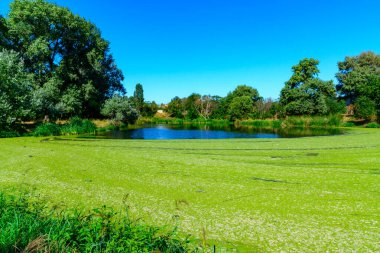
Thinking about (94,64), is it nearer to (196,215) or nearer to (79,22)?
(79,22)

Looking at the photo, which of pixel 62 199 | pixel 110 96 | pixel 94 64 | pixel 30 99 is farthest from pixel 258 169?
pixel 110 96

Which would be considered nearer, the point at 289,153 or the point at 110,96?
the point at 289,153

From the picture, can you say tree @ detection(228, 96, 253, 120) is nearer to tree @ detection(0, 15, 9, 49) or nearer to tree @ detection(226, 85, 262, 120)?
tree @ detection(226, 85, 262, 120)

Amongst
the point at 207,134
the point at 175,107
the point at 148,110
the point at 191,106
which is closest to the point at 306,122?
the point at 207,134

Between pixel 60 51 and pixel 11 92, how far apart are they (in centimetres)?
866

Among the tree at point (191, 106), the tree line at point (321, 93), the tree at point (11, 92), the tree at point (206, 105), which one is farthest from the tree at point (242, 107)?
the tree at point (11, 92)

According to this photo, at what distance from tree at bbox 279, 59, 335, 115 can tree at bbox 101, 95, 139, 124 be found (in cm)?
1611

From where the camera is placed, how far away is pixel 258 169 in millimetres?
4684

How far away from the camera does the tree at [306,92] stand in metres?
26.6

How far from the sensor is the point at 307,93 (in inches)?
1063

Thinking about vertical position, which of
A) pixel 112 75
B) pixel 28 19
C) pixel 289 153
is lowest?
pixel 289 153

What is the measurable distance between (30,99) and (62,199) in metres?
11.2

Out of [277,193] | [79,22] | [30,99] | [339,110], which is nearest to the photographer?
[277,193]

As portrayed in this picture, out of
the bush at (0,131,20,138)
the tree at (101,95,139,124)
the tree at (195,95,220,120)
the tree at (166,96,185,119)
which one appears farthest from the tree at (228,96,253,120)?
the bush at (0,131,20,138)
